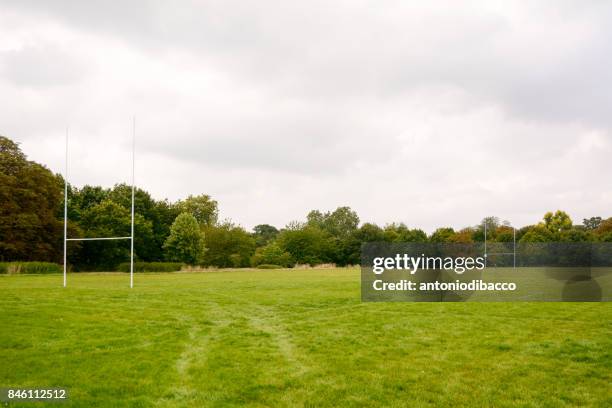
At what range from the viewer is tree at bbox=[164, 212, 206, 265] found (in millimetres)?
53531

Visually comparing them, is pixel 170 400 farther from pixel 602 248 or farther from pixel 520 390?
pixel 602 248

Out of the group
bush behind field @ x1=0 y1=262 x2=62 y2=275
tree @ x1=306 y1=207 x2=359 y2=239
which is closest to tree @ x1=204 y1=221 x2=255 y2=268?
bush behind field @ x1=0 y1=262 x2=62 y2=275

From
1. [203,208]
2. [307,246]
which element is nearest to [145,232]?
[203,208]

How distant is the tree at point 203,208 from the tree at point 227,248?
59.2 ft

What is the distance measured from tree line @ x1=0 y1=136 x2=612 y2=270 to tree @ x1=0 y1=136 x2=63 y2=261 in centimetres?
8

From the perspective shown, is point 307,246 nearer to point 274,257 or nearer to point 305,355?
point 274,257

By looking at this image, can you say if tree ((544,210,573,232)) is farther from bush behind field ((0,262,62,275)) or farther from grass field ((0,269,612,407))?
bush behind field ((0,262,62,275))

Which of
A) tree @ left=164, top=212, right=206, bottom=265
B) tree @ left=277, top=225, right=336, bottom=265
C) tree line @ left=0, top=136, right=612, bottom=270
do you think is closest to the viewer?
tree line @ left=0, top=136, right=612, bottom=270

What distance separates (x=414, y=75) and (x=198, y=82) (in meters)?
12.2

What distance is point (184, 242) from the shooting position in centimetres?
5350

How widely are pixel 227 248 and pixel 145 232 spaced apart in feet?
39.1

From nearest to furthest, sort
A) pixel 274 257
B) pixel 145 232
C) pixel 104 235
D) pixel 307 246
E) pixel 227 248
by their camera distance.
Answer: pixel 104 235, pixel 145 232, pixel 227 248, pixel 274 257, pixel 307 246

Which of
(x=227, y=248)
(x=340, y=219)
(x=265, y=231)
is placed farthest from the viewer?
(x=265, y=231)

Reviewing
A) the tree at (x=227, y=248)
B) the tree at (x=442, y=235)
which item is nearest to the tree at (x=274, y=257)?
the tree at (x=227, y=248)
